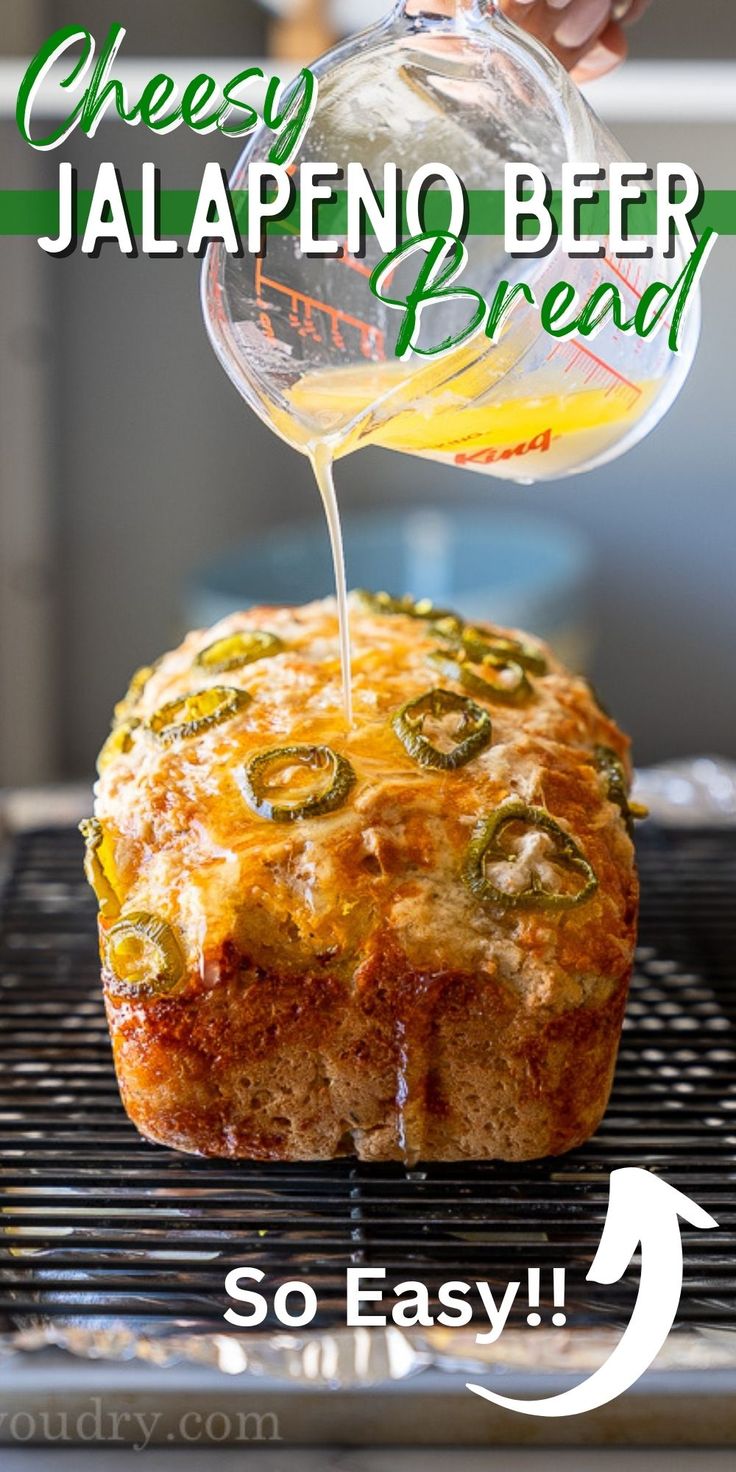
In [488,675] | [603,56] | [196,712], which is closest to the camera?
[196,712]

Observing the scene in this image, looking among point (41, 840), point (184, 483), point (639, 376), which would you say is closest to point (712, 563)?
point (184, 483)

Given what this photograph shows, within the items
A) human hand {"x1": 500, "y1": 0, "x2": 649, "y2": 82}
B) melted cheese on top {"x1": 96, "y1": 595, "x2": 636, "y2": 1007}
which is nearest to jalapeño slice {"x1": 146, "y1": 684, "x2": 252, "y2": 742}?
melted cheese on top {"x1": 96, "y1": 595, "x2": 636, "y2": 1007}

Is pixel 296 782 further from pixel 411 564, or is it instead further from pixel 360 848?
pixel 411 564

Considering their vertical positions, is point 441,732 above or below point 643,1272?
above

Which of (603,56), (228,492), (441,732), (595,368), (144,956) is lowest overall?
(144,956)

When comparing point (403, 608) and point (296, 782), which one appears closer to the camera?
point (296, 782)

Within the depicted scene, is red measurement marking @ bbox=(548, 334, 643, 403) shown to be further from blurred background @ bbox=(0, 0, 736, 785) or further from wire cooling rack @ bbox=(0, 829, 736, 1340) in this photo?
blurred background @ bbox=(0, 0, 736, 785)

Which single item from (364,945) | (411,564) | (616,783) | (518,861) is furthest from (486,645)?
(411,564)
